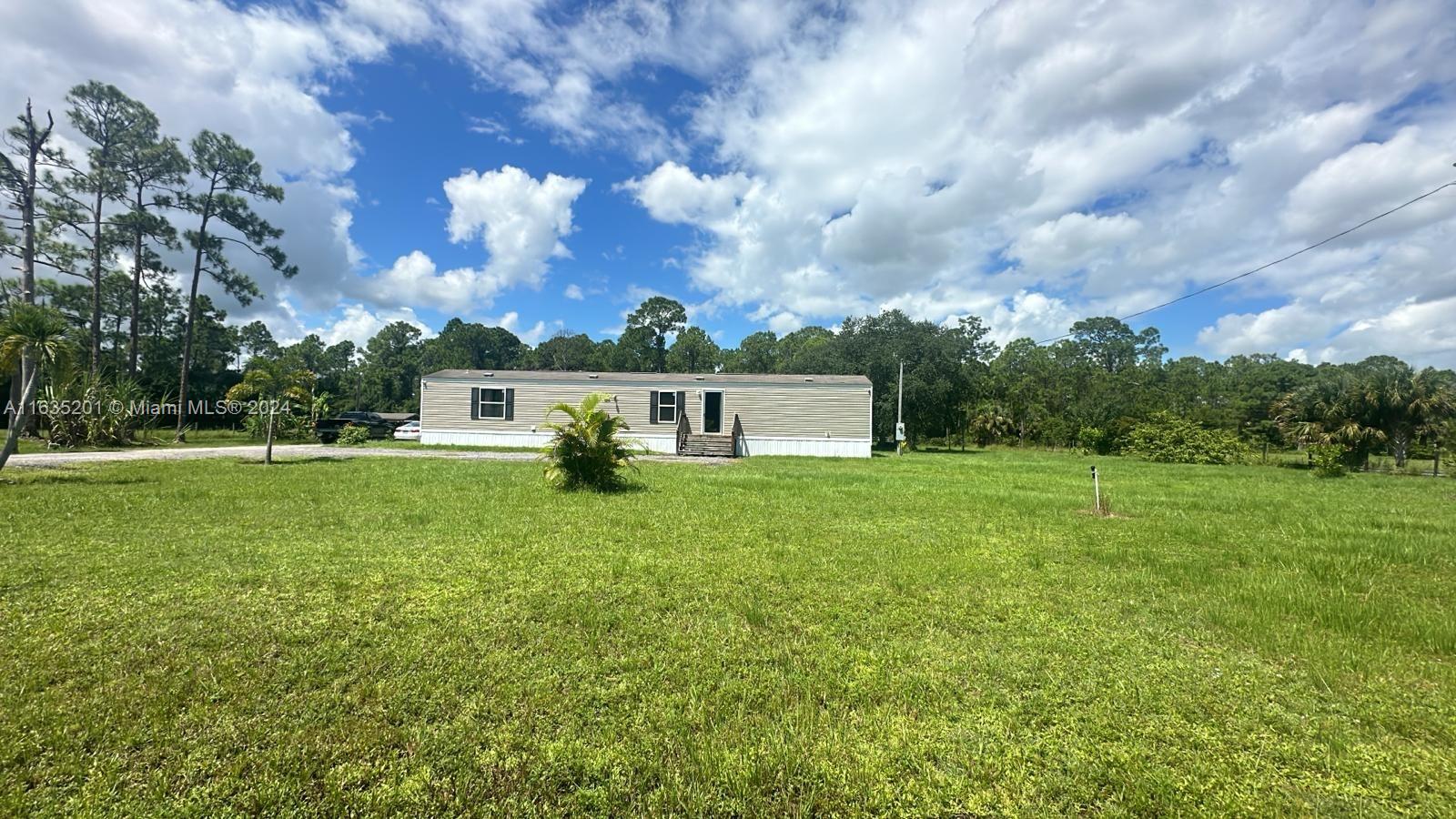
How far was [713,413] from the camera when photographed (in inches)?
734

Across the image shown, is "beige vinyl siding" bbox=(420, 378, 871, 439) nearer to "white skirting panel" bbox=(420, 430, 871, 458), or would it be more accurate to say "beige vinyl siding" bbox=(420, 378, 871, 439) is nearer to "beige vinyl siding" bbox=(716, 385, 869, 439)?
"beige vinyl siding" bbox=(716, 385, 869, 439)

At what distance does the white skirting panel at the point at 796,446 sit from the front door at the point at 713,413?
1036 millimetres

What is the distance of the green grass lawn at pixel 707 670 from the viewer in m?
1.96

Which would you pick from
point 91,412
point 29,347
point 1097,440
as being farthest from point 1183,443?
point 91,412

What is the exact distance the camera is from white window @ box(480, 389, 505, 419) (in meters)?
19.2

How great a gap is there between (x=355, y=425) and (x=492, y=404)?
9.31 meters

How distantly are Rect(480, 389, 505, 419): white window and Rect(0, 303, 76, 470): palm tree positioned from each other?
10.9 m

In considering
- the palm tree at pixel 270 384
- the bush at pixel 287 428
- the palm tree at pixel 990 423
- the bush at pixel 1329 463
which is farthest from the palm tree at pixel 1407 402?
the bush at pixel 287 428

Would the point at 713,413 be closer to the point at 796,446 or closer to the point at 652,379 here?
the point at 652,379

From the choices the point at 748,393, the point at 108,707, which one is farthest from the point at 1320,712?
the point at 748,393

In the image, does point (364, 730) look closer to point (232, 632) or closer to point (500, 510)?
point (232, 632)

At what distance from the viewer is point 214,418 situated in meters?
26.5

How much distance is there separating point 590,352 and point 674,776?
62920mm

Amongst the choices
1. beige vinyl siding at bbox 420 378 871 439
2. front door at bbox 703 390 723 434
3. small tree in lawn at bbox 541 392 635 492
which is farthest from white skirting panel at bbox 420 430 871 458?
small tree in lawn at bbox 541 392 635 492
